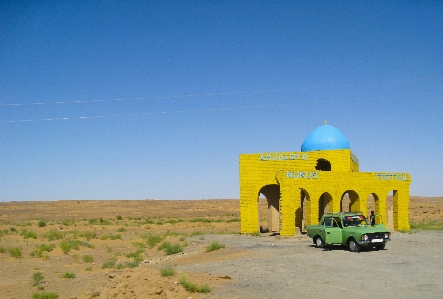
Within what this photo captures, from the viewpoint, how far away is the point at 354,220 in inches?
859

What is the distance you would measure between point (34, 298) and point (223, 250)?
1152 centimetres

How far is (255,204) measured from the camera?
32938 mm

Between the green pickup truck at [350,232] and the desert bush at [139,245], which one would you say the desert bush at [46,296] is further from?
the desert bush at [139,245]

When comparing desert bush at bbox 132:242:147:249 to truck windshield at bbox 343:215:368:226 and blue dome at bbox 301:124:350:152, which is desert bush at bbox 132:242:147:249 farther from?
truck windshield at bbox 343:215:368:226

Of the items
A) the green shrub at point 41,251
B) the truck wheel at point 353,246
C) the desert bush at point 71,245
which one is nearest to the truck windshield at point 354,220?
the truck wheel at point 353,246

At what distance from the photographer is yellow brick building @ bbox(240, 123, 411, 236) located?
3030 cm

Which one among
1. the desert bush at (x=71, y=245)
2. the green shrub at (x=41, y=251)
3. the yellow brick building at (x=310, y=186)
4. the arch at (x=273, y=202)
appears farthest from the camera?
the arch at (x=273, y=202)

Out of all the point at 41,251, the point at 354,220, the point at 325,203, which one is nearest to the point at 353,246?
the point at 354,220

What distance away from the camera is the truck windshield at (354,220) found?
21.7 meters

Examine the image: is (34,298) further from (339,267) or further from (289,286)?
(339,267)

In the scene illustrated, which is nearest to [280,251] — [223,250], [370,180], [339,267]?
[223,250]

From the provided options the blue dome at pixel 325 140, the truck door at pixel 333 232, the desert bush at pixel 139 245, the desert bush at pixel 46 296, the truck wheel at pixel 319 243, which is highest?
the blue dome at pixel 325 140

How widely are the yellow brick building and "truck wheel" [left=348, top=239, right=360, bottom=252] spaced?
9114mm

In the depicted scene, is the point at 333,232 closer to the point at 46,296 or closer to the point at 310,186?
the point at 310,186
